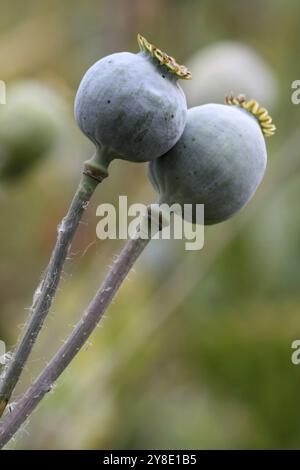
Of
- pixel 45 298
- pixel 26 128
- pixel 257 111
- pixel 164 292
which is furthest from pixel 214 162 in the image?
pixel 164 292

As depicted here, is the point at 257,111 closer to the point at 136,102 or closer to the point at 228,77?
the point at 136,102

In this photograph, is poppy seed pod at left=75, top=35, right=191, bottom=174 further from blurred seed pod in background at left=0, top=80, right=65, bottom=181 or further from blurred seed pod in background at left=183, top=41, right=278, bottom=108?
blurred seed pod in background at left=183, top=41, right=278, bottom=108

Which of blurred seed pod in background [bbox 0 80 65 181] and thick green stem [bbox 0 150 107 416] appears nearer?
thick green stem [bbox 0 150 107 416]

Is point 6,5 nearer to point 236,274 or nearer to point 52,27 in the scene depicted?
point 52,27

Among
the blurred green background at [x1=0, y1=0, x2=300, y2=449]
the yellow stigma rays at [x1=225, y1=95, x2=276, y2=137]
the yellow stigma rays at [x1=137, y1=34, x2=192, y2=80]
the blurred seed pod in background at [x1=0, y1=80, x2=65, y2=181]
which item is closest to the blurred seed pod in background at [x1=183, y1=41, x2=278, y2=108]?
the blurred green background at [x1=0, y1=0, x2=300, y2=449]

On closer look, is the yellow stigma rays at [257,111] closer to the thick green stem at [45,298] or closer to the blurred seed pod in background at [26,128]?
the thick green stem at [45,298]
